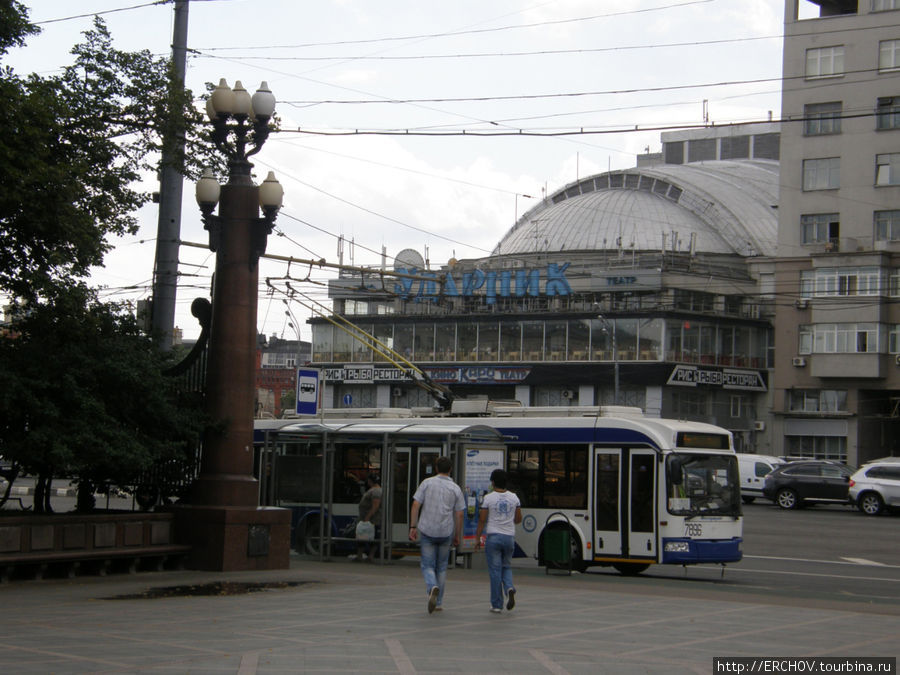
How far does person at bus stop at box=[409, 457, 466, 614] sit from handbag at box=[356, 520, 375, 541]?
23.3 ft

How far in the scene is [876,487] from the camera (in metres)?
38.5

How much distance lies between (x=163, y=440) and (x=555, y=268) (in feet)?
183

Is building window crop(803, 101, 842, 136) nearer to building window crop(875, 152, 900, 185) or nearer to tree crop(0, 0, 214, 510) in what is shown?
building window crop(875, 152, 900, 185)

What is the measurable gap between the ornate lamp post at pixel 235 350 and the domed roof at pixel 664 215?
6238 centimetres

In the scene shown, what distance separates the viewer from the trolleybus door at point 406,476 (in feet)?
68.5

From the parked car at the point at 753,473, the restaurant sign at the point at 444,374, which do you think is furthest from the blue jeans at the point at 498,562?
the restaurant sign at the point at 444,374

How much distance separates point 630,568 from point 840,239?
42.0 m

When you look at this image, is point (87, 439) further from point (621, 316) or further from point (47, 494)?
point (621, 316)

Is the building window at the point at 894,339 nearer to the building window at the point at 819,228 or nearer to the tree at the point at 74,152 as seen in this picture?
the building window at the point at 819,228

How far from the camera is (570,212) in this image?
88750mm

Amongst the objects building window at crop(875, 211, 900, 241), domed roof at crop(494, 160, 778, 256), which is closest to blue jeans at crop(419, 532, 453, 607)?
building window at crop(875, 211, 900, 241)

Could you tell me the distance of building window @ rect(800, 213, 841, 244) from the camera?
60250 millimetres

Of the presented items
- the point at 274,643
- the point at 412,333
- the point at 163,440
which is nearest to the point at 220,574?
the point at 163,440

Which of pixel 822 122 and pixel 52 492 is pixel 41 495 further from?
pixel 822 122
